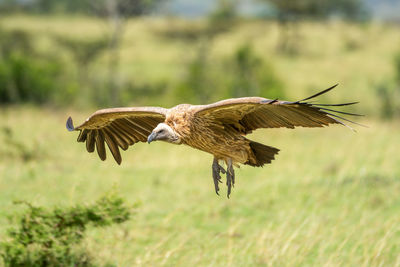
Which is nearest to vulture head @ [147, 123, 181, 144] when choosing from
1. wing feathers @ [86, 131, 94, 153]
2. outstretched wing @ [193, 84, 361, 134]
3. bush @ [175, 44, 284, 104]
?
outstretched wing @ [193, 84, 361, 134]

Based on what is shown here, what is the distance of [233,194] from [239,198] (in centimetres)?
24

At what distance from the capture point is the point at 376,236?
270 inches

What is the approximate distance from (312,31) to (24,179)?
36.1 m

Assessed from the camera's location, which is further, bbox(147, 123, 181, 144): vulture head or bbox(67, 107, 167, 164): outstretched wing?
bbox(67, 107, 167, 164): outstretched wing

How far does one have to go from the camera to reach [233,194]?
9266 mm

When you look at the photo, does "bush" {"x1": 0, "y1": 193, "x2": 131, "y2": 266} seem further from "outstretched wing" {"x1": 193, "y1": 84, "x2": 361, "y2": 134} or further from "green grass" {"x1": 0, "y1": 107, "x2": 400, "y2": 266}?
"outstretched wing" {"x1": 193, "y1": 84, "x2": 361, "y2": 134}

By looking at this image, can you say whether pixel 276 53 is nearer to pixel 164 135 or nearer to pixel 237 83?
pixel 237 83

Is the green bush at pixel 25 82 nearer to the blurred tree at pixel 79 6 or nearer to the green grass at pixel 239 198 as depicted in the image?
the blurred tree at pixel 79 6

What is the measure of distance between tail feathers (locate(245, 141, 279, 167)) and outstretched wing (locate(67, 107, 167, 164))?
994mm

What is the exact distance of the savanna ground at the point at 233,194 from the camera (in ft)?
20.3

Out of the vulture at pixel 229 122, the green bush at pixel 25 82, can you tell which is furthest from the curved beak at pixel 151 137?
the green bush at pixel 25 82

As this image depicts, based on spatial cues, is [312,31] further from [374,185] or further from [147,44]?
[374,185]

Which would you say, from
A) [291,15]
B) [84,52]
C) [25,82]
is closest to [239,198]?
[25,82]

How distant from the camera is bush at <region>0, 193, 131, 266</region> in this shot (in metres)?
5.30
